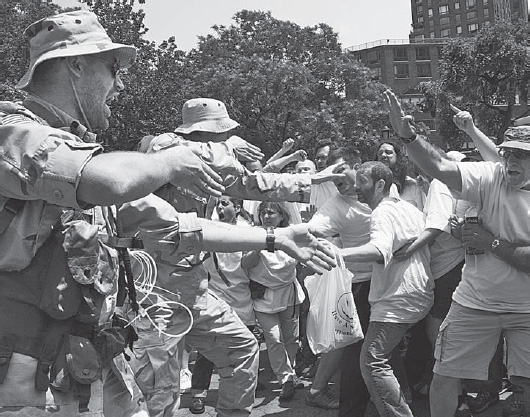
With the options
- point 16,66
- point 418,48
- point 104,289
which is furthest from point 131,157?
point 418,48

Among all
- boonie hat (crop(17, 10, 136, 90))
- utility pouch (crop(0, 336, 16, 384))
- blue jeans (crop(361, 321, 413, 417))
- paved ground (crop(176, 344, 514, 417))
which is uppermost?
boonie hat (crop(17, 10, 136, 90))

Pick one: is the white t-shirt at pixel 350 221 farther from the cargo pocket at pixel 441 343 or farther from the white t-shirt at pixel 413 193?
the cargo pocket at pixel 441 343

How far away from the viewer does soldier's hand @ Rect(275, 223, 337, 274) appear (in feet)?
9.36

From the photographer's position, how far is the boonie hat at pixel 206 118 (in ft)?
15.4

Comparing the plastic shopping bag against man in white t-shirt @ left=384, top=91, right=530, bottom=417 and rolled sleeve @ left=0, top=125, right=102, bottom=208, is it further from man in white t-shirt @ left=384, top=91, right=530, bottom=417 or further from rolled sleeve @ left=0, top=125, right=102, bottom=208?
rolled sleeve @ left=0, top=125, right=102, bottom=208

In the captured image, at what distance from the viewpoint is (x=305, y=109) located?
29.9m

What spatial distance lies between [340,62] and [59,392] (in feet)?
116

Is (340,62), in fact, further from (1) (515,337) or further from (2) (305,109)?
(1) (515,337)

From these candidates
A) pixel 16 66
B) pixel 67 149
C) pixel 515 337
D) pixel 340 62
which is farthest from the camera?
pixel 340 62

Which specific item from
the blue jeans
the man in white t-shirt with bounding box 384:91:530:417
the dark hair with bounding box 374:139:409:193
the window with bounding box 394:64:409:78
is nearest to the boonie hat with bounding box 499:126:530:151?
the man in white t-shirt with bounding box 384:91:530:417

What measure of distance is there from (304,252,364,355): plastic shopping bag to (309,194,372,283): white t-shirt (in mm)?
309

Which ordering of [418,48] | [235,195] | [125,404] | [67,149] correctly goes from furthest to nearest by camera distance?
1. [418,48]
2. [235,195]
3. [125,404]
4. [67,149]

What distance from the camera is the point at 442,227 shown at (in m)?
4.80

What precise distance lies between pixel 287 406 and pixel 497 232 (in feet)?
8.76
